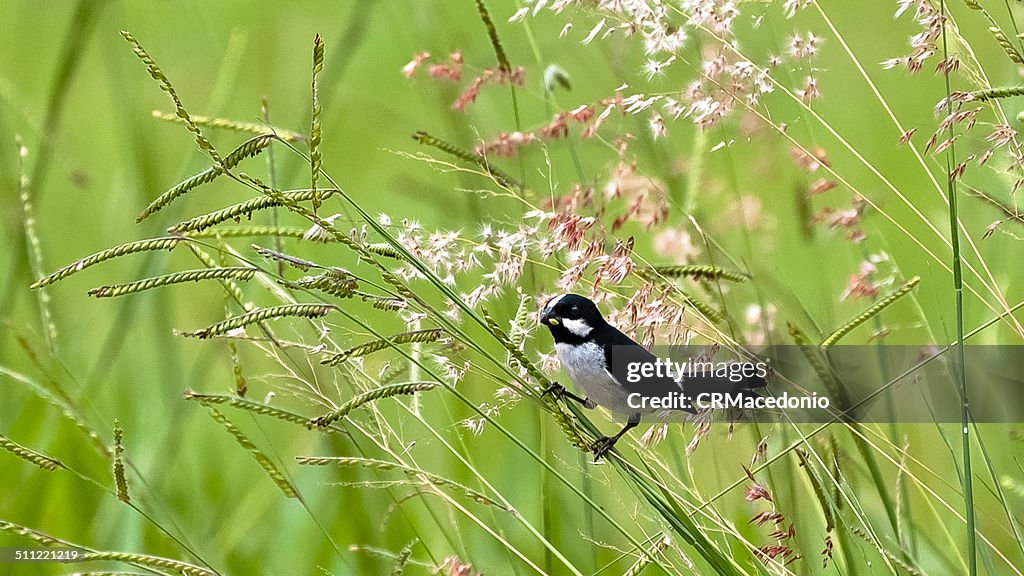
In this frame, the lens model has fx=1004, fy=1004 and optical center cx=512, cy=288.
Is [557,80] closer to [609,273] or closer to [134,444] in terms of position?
[609,273]

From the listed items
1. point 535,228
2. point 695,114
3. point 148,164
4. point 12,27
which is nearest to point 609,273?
point 535,228

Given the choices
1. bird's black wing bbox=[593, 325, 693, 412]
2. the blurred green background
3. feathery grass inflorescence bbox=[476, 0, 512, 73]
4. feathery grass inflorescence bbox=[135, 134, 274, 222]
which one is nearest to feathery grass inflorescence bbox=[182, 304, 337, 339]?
feathery grass inflorescence bbox=[135, 134, 274, 222]

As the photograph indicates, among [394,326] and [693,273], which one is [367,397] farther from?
[394,326]

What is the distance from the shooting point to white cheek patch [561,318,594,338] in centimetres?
138

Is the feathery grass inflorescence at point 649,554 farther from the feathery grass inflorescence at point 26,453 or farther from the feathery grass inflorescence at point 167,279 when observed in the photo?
the feathery grass inflorescence at point 26,453

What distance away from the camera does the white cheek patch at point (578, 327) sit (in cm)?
138

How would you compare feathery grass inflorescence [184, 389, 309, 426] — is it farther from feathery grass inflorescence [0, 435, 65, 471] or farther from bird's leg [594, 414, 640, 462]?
bird's leg [594, 414, 640, 462]

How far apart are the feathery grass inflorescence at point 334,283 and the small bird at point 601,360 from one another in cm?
40

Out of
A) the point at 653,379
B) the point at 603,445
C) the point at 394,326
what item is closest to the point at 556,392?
the point at 603,445

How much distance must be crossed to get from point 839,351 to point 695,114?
1.44ft

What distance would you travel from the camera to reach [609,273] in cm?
125

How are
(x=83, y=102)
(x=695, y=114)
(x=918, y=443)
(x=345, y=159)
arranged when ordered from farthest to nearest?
(x=83, y=102) < (x=345, y=159) < (x=918, y=443) < (x=695, y=114)

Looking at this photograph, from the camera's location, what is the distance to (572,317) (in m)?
1.40

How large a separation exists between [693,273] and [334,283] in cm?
53
